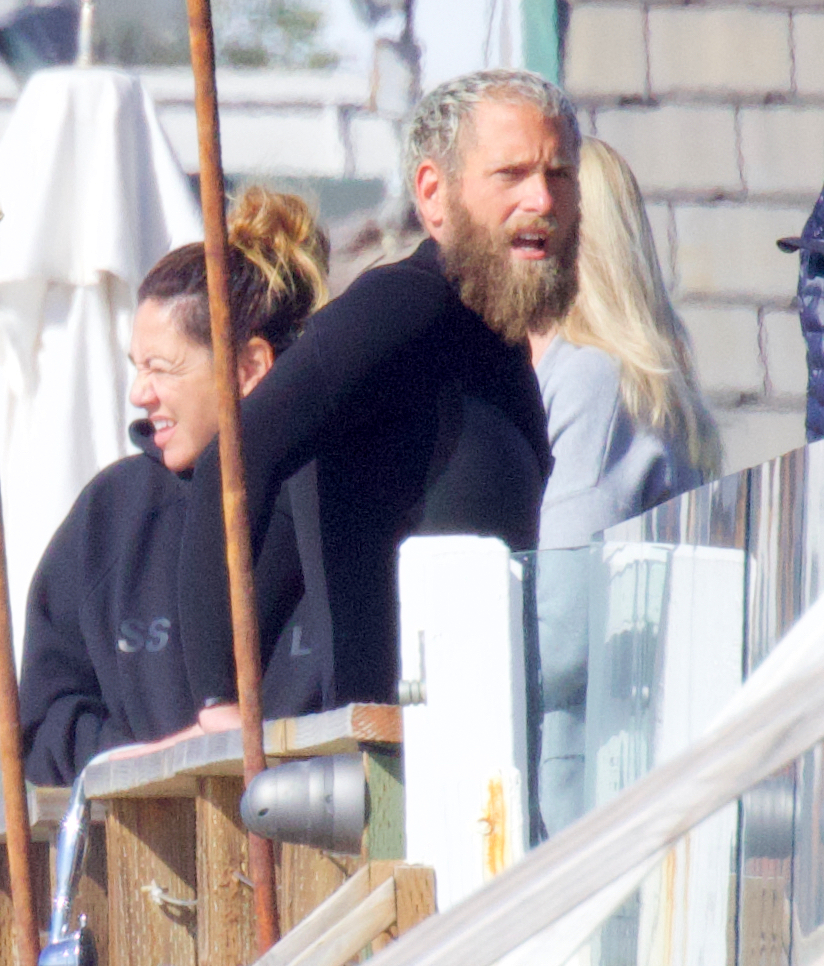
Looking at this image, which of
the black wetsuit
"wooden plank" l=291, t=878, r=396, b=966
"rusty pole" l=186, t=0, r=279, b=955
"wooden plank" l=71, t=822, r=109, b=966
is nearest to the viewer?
"wooden plank" l=291, t=878, r=396, b=966

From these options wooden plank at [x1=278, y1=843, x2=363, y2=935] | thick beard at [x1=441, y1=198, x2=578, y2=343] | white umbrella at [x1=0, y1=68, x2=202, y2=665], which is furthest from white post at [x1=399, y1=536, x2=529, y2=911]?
white umbrella at [x1=0, y1=68, x2=202, y2=665]

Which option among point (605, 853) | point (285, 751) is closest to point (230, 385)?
point (285, 751)

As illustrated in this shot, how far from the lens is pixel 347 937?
154 centimetres

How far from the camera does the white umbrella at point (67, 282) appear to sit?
3.36 metres

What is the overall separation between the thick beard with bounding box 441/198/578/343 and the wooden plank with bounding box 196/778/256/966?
82 centimetres

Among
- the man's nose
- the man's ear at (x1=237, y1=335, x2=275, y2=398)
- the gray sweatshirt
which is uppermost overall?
the man's nose

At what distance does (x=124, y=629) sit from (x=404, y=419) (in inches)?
28.0

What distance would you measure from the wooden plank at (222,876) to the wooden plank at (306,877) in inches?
1.5

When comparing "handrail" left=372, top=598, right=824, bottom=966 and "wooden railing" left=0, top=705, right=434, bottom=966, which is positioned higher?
"handrail" left=372, top=598, right=824, bottom=966

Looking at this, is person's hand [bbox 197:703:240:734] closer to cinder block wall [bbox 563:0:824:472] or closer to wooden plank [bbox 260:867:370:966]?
wooden plank [bbox 260:867:370:966]

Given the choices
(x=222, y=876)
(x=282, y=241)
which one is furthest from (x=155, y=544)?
(x=222, y=876)

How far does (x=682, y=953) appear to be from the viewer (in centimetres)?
141

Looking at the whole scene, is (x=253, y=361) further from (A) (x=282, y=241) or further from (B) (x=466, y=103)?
(B) (x=466, y=103)

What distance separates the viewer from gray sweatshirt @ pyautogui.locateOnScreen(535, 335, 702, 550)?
275 centimetres
